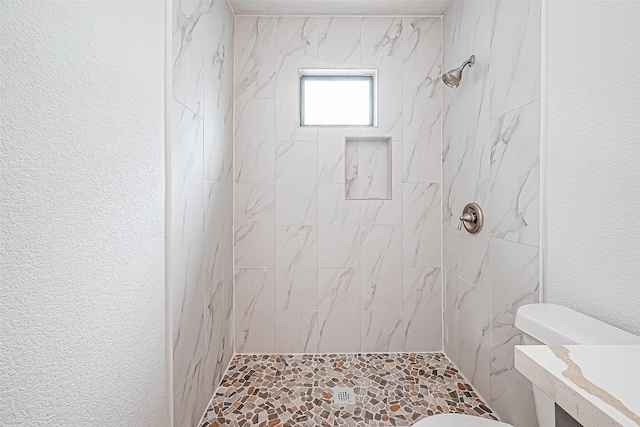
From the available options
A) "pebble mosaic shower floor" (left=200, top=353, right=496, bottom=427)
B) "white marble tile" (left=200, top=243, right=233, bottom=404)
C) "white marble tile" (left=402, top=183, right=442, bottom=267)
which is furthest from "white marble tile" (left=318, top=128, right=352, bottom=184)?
"pebble mosaic shower floor" (left=200, top=353, right=496, bottom=427)

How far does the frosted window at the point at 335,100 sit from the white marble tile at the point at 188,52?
92cm

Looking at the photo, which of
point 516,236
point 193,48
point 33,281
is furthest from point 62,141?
point 516,236

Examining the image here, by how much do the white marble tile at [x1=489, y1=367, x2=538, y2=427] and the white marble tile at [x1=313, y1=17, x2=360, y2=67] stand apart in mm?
2027

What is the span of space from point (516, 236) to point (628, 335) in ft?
2.06

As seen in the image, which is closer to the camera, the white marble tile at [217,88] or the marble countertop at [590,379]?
the marble countertop at [590,379]

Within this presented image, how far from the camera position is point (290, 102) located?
2.38m

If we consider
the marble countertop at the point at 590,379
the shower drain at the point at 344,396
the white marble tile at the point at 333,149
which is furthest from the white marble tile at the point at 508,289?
the white marble tile at the point at 333,149

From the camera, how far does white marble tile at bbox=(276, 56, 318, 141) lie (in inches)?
93.4

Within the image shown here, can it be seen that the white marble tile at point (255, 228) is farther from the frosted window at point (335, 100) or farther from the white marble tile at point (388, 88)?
the white marble tile at point (388, 88)

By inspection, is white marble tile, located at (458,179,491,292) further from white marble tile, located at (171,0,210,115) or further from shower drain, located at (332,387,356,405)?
white marble tile, located at (171,0,210,115)

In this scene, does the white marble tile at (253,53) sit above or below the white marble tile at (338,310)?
above

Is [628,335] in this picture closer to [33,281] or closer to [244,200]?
[33,281]

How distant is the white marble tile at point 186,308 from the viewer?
135cm

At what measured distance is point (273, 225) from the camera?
94.1 inches
